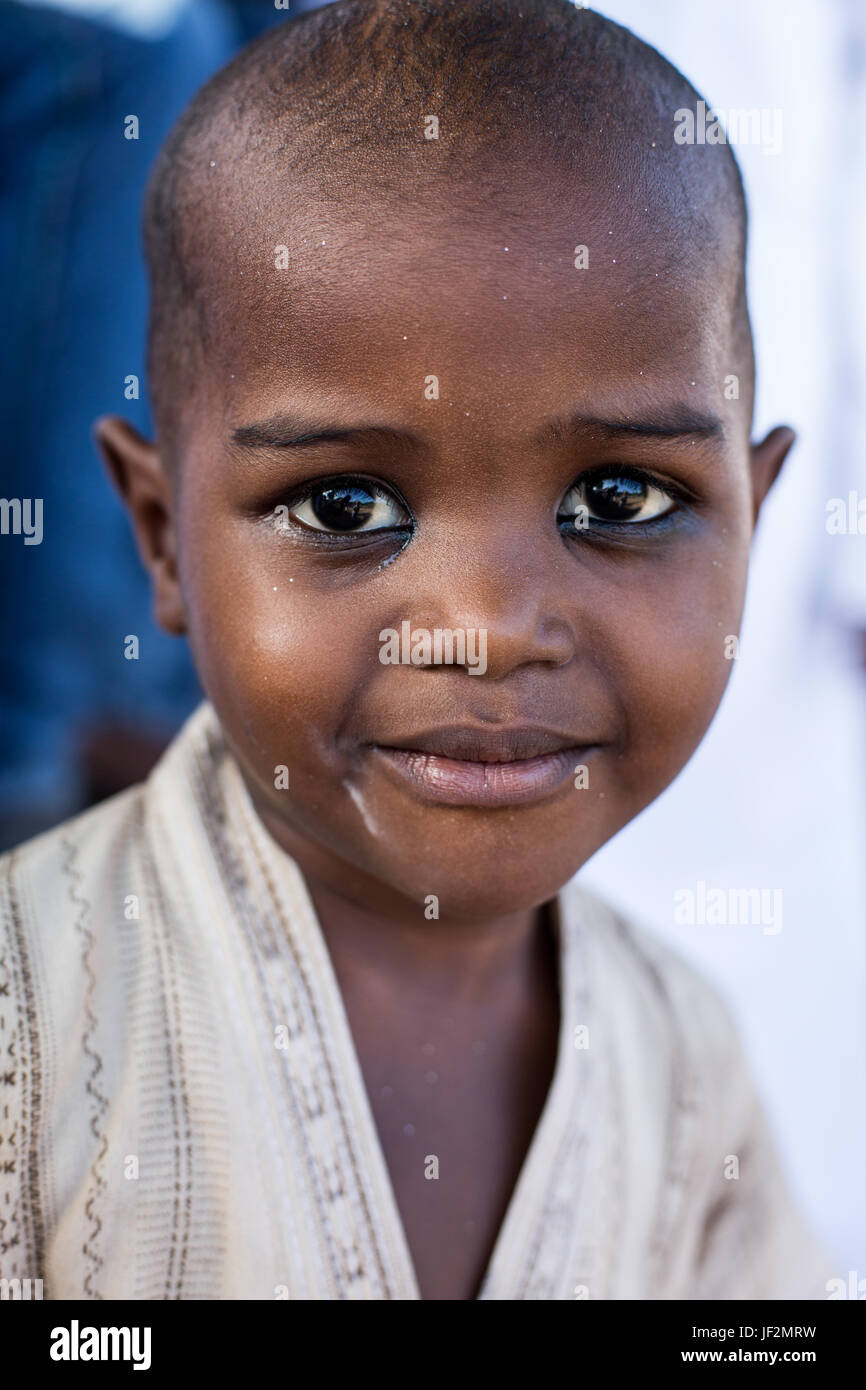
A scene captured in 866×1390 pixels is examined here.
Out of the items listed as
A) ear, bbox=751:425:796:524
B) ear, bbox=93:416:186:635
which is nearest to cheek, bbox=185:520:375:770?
ear, bbox=93:416:186:635

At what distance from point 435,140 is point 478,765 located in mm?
363

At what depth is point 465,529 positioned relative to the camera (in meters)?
0.68

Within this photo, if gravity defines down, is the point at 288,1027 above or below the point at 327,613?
below

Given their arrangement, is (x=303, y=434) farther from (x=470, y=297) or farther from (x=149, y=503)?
(x=149, y=503)

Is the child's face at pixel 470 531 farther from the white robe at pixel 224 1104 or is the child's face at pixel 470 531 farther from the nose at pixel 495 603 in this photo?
the white robe at pixel 224 1104

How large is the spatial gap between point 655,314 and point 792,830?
4.37ft

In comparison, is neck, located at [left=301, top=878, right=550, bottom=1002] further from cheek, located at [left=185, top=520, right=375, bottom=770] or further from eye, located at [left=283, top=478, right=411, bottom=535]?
eye, located at [left=283, top=478, right=411, bottom=535]

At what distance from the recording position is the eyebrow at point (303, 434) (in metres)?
0.67

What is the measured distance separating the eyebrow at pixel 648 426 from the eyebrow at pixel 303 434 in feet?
0.27

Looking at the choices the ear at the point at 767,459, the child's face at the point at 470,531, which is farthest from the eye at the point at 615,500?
the ear at the point at 767,459

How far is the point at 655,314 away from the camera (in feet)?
2.32

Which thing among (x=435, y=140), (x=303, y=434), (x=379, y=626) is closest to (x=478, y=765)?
(x=379, y=626)
